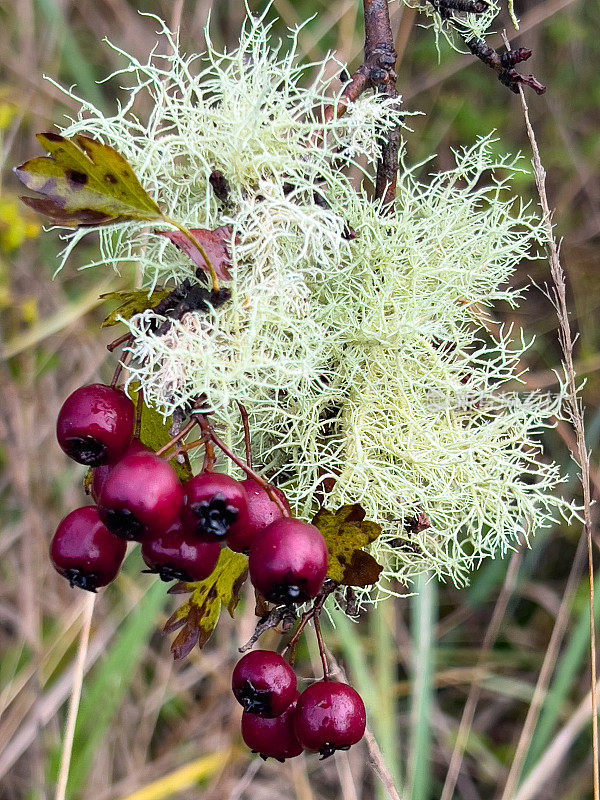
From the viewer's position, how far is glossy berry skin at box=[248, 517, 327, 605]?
61 cm

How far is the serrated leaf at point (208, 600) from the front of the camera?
0.80 meters

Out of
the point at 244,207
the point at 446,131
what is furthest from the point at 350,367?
the point at 446,131

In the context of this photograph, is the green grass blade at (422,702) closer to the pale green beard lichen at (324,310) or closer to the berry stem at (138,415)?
the pale green beard lichen at (324,310)

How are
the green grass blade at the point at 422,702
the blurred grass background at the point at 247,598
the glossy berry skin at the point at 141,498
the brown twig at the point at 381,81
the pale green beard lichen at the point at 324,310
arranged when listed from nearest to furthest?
the glossy berry skin at the point at 141,498, the pale green beard lichen at the point at 324,310, the brown twig at the point at 381,81, the green grass blade at the point at 422,702, the blurred grass background at the point at 247,598

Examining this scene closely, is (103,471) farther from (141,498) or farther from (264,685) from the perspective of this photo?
(264,685)

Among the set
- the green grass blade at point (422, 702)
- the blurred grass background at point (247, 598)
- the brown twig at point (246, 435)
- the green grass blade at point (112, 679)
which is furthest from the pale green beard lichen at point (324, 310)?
the blurred grass background at point (247, 598)

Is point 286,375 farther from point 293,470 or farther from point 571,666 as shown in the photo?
point 571,666

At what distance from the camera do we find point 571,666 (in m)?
1.57

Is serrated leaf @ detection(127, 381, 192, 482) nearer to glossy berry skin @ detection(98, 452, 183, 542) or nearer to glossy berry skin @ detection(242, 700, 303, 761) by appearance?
glossy berry skin @ detection(98, 452, 183, 542)

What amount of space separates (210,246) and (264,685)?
1.22 feet

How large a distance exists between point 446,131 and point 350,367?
1638 millimetres

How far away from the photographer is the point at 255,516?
26.4 inches

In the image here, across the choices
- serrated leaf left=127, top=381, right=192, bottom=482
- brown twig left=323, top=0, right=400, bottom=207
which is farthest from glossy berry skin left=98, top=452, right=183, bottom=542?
brown twig left=323, top=0, right=400, bottom=207

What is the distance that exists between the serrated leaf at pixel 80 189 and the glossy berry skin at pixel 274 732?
1.46 feet
